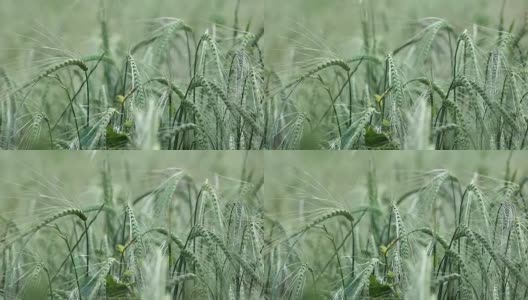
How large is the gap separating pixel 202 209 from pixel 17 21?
47.0 inches

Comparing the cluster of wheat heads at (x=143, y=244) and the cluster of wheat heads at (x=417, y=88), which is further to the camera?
the cluster of wheat heads at (x=417, y=88)

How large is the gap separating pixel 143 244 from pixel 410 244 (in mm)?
1219

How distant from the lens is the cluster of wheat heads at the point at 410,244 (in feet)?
12.0

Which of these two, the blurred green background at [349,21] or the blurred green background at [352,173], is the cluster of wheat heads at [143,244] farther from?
the blurred green background at [349,21]

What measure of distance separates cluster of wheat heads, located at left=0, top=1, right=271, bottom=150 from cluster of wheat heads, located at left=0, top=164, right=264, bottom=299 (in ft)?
0.62

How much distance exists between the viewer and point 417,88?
3.74m

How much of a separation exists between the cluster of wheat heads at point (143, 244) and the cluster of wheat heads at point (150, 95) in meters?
0.19

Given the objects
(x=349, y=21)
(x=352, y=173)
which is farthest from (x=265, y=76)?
(x=352, y=173)

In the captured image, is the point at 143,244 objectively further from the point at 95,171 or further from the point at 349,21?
the point at 349,21

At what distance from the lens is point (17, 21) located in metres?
3.63

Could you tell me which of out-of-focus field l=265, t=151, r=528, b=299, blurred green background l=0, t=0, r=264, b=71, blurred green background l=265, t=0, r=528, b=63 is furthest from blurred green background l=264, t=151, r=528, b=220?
blurred green background l=0, t=0, r=264, b=71

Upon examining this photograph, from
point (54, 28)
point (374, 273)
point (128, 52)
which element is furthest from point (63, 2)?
point (374, 273)

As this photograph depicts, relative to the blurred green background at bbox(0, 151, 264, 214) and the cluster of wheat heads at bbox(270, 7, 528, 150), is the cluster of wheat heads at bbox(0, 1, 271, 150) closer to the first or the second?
the blurred green background at bbox(0, 151, 264, 214)

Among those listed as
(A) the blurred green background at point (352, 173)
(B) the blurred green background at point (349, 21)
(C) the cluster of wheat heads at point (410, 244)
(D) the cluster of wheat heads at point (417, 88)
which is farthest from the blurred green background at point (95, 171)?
(B) the blurred green background at point (349, 21)
